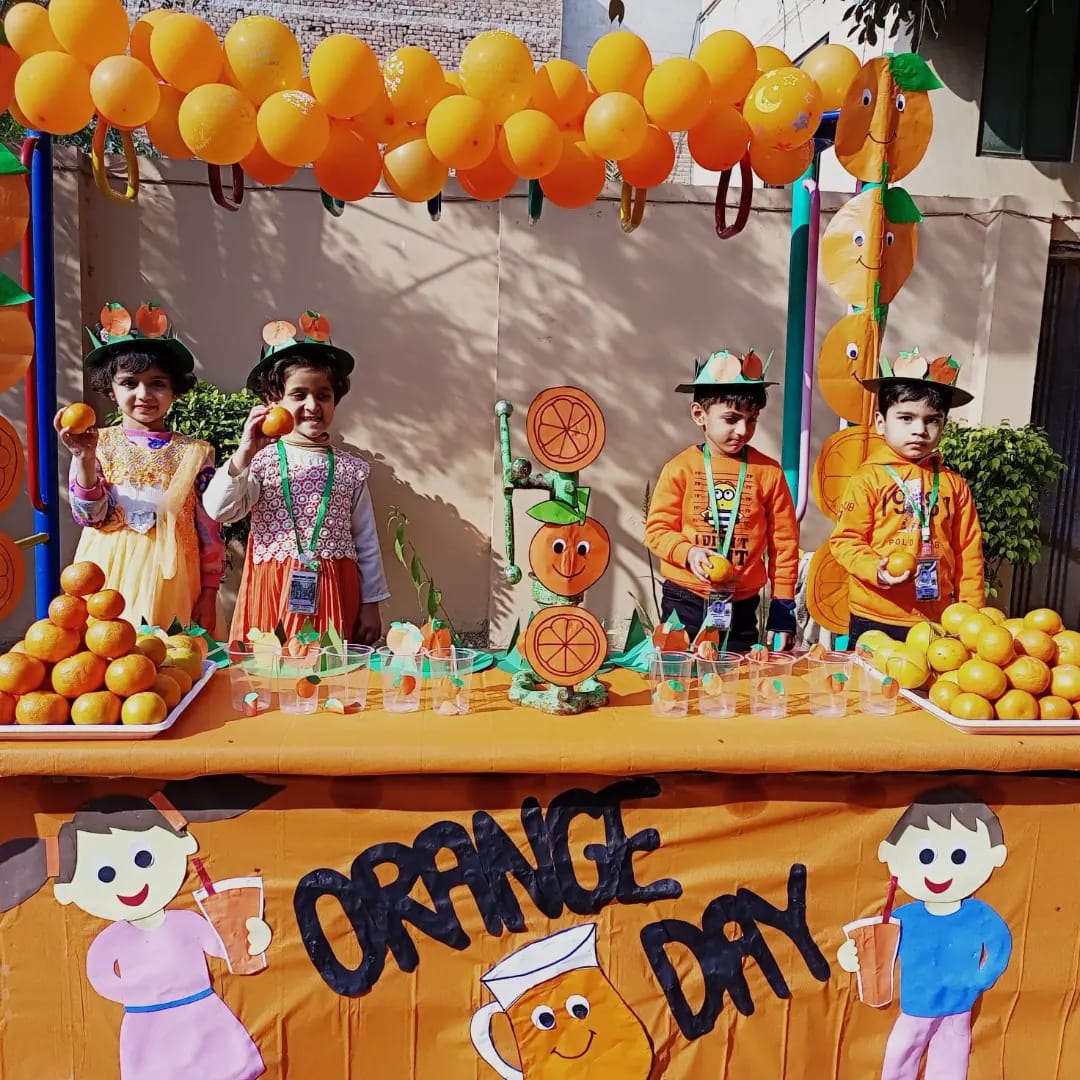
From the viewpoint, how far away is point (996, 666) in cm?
175

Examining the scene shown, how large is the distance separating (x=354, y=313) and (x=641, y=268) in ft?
5.78

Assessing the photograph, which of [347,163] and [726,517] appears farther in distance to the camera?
[726,517]

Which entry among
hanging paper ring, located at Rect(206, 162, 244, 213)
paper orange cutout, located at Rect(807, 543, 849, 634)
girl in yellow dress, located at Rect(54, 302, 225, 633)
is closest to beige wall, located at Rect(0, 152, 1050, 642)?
paper orange cutout, located at Rect(807, 543, 849, 634)

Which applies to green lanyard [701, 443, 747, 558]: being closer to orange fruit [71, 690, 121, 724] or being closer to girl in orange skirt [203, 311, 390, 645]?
girl in orange skirt [203, 311, 390, 645]

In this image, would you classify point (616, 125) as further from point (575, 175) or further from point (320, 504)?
point (320, 504)

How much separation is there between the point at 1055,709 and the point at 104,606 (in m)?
1.97

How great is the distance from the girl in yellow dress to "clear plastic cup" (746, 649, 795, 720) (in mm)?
1712

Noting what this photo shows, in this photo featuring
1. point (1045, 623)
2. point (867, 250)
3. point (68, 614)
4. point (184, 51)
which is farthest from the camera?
point (867, 250)

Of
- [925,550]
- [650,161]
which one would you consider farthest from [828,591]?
[650,161]

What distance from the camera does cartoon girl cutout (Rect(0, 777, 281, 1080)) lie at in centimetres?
155

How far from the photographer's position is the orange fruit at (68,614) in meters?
1.64

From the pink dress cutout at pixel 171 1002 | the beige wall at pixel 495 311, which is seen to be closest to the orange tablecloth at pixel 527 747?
the pink dress cutout at pixel 171 1002

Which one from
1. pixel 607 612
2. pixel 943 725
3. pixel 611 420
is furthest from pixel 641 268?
pixel 943 725

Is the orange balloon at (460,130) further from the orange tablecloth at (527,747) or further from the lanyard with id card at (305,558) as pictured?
the orange tablecloth at (527,747)
